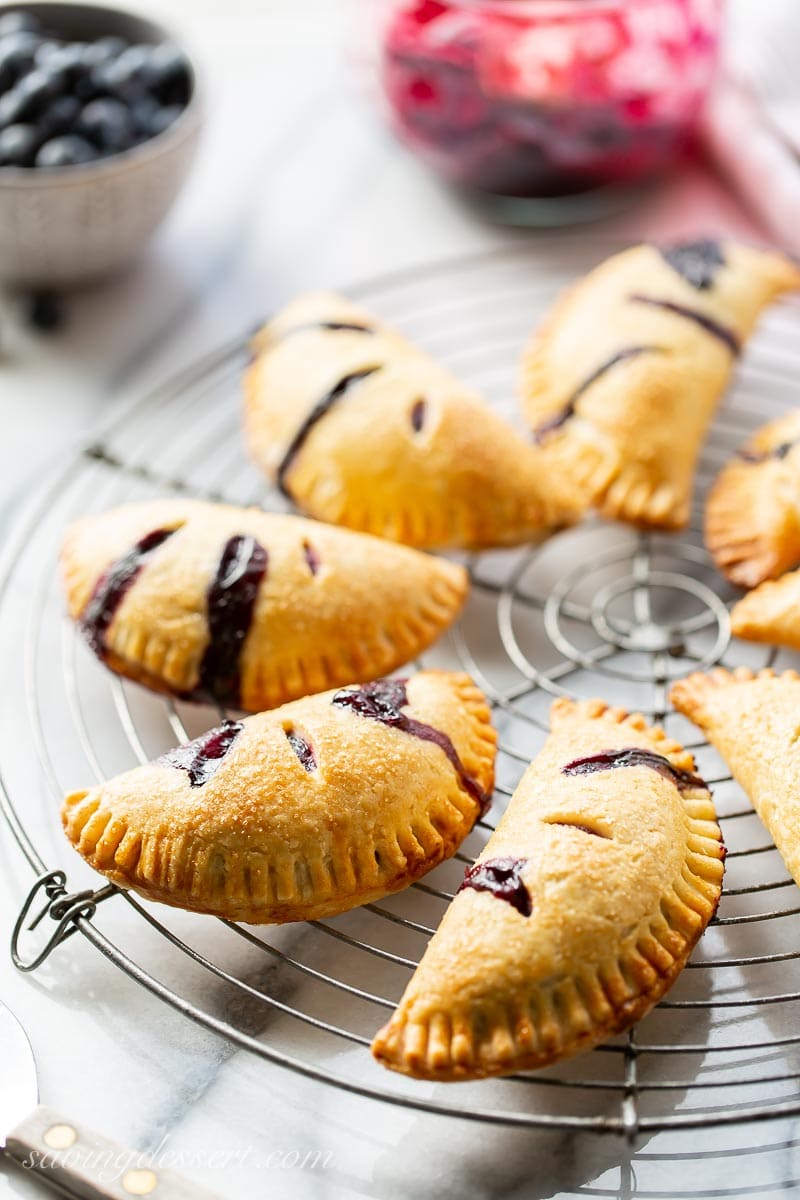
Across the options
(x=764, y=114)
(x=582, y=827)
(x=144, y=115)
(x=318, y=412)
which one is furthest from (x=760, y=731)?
(x=144, y=115)

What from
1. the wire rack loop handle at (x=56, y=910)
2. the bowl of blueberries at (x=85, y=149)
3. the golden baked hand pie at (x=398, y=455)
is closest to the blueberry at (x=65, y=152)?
the bowl of blueberries at (x=85, y=149)

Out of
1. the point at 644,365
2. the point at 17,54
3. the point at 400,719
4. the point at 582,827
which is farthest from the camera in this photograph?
the point at 17,54

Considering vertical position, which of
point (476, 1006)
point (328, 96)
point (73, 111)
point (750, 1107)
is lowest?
point (750, 1107)

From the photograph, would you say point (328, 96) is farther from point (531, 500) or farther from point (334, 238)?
point (531, 500)

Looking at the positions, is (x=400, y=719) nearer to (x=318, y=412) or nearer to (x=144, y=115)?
(x=318, y=412)

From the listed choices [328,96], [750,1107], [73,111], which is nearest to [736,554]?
[750,1107]
